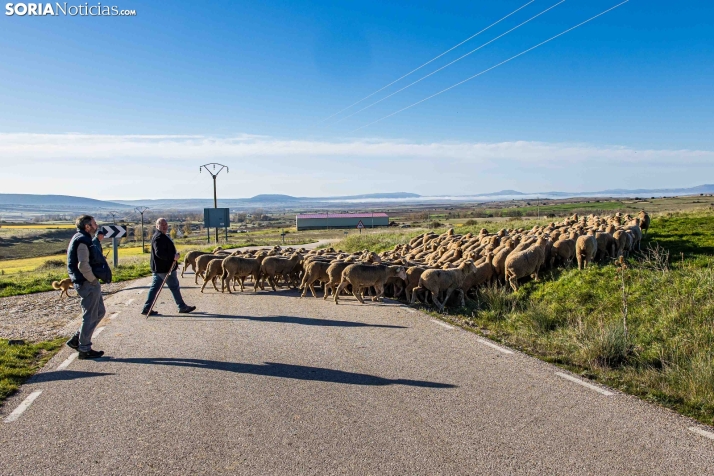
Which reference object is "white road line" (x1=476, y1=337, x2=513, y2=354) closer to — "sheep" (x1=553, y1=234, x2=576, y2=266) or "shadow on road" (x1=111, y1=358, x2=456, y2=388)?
"shadow on road" (x1=111, y1=358, x2=456, y2=388)

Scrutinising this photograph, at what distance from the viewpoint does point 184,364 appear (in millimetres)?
8680

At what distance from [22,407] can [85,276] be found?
2792 mm

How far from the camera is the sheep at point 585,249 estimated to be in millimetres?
15922

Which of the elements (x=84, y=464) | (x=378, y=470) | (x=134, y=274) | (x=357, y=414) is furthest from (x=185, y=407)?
(x=134, y=274)

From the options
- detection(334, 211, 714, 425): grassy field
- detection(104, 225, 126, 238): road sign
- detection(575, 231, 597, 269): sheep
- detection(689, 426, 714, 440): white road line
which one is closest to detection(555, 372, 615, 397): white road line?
detection(334, 211, 714, 425): grassy field

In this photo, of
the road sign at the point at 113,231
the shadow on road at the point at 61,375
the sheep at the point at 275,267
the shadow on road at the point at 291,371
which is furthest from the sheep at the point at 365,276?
the road sign at the point at 113,231

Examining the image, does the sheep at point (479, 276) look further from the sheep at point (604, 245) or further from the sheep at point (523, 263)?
the sheep at point (604, 245)

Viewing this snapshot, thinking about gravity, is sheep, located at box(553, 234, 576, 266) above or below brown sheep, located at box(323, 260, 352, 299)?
above

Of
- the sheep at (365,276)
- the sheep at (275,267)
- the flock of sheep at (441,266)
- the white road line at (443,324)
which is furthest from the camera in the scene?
the sheep at (275,267)

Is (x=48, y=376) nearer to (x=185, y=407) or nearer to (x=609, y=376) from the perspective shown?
(x=185, y=407)

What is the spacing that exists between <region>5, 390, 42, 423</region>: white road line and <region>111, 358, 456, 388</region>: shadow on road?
1697 mm

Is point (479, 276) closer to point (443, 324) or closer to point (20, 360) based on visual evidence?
point (443, 324)

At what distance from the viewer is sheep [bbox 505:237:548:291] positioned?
15625 mm

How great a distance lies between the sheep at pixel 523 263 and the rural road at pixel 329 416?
19.6 feet
